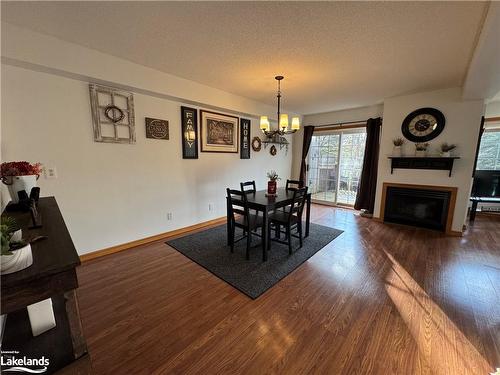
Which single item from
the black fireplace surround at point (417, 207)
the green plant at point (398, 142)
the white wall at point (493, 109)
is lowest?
the black fireplace surround at point (417, 207)

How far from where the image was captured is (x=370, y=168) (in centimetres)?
474

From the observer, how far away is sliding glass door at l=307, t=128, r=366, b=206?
5188 mm

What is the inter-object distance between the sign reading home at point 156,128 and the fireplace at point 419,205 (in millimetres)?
4338

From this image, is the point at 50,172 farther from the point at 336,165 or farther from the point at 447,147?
the point at 447,147

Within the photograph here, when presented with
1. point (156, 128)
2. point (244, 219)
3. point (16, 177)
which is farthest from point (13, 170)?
point (244, 219)

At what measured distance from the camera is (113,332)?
1636 millimetres

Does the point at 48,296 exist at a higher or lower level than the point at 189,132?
lower

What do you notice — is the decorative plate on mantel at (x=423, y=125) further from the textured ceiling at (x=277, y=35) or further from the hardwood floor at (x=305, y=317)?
the hardwood floor at (x=305, y=317)

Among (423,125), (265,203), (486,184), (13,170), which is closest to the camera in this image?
(13,170)

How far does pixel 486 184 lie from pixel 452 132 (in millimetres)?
1746

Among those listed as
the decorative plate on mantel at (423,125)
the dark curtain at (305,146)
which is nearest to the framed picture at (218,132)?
the dark curtain at (305,146)

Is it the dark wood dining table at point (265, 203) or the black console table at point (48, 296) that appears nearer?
the black console table at point (48, 296)

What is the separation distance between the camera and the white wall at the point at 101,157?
2172 mm

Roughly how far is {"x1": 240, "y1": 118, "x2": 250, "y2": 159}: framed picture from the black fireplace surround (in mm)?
3049
